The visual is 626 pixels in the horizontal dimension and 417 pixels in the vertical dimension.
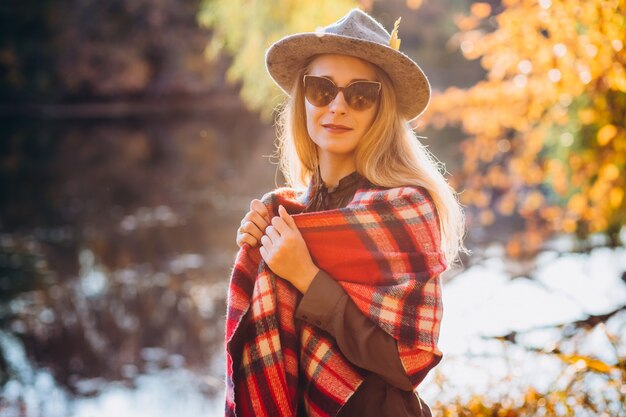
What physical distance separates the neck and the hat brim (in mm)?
207

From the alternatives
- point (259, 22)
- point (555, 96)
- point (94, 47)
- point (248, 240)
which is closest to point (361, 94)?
point (248, 240)

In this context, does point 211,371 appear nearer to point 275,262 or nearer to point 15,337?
point 15,337

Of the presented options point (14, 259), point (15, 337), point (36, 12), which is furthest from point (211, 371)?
point (36, 12)

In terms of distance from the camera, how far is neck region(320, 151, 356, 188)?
81.3 inches

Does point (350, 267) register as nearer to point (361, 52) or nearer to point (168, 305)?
point (361, 52)

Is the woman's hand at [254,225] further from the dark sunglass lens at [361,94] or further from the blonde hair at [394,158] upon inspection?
the dark sunglass lens at [361,94]

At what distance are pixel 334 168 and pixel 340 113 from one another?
0.60 ft

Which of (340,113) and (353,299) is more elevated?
(340,113)

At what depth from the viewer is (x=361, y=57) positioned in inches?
77.1

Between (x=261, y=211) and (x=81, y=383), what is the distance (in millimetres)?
5580

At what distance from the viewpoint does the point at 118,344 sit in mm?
7707

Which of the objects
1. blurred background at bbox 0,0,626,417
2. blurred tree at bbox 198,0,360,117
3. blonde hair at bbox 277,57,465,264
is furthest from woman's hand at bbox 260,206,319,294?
blurred tree at bbox 198,0,360,117

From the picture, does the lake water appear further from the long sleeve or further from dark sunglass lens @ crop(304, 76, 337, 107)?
dark sunglass lens @ crop(304, 76, 337, 107)

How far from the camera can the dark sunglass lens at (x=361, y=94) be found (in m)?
1.95
